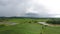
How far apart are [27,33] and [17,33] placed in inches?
81.4

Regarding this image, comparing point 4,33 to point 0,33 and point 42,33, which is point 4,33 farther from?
point 42,33

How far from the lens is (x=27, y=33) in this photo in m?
24.6

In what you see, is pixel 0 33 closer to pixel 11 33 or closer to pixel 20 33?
pixel 11 33

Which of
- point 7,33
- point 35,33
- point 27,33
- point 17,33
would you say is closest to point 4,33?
point 7,33

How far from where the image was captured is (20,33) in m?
24.1

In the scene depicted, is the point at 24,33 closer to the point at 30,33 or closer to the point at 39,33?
the point at 30,33

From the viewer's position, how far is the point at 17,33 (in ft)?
78.9

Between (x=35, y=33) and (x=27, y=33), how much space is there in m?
1.68

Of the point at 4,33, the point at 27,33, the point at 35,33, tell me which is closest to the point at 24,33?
the point at 27,33

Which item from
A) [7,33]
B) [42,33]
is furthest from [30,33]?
[7,33]

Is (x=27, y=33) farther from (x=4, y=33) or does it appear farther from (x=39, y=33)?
(x=4, y=33)

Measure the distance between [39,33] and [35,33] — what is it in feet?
2.77

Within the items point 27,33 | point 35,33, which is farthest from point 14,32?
point 35,33

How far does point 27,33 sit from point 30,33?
0.65 meters
